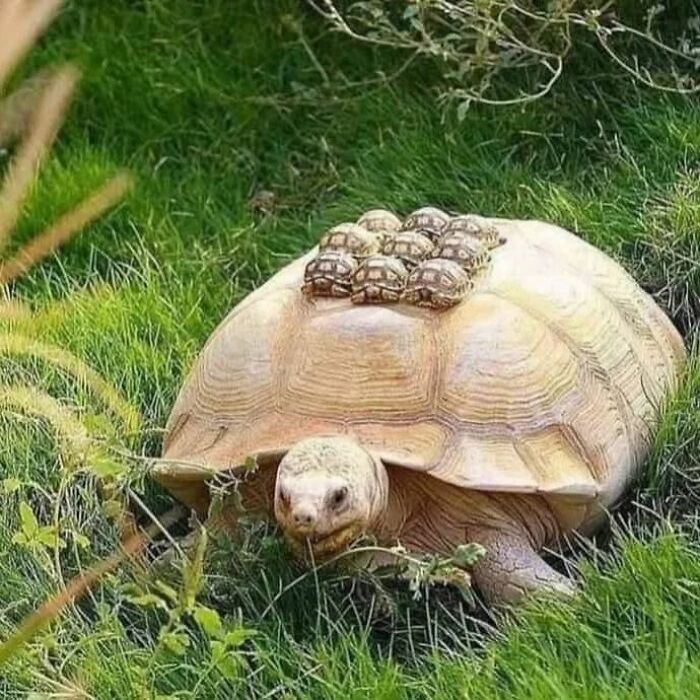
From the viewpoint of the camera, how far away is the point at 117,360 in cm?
312

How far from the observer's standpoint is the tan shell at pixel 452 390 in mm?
2414

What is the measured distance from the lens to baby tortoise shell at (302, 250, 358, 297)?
8.57ft

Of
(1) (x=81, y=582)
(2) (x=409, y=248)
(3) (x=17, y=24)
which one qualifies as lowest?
(2) (x=409, y=248)

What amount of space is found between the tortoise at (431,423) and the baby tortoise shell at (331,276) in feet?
0.07

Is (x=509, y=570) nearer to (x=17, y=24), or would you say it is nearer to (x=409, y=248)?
(x=409, y=248)

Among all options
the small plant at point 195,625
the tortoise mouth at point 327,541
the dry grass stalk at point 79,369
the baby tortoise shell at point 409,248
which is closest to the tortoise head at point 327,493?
the tortoise mouth at point 327,541

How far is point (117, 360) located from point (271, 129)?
1.31 meters

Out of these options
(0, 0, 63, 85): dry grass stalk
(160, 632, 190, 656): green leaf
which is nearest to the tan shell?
(160, 632, 190, 656): green leaf

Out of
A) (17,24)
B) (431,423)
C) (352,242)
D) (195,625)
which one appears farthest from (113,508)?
(17,24)

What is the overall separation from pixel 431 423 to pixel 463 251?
1.20 ft

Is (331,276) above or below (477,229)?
above

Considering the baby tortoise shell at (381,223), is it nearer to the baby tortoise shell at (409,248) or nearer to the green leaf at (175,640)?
the baby tortoise shell at (409,248)

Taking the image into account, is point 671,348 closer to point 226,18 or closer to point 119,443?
point 119,443

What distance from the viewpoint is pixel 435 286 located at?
2.54 m
